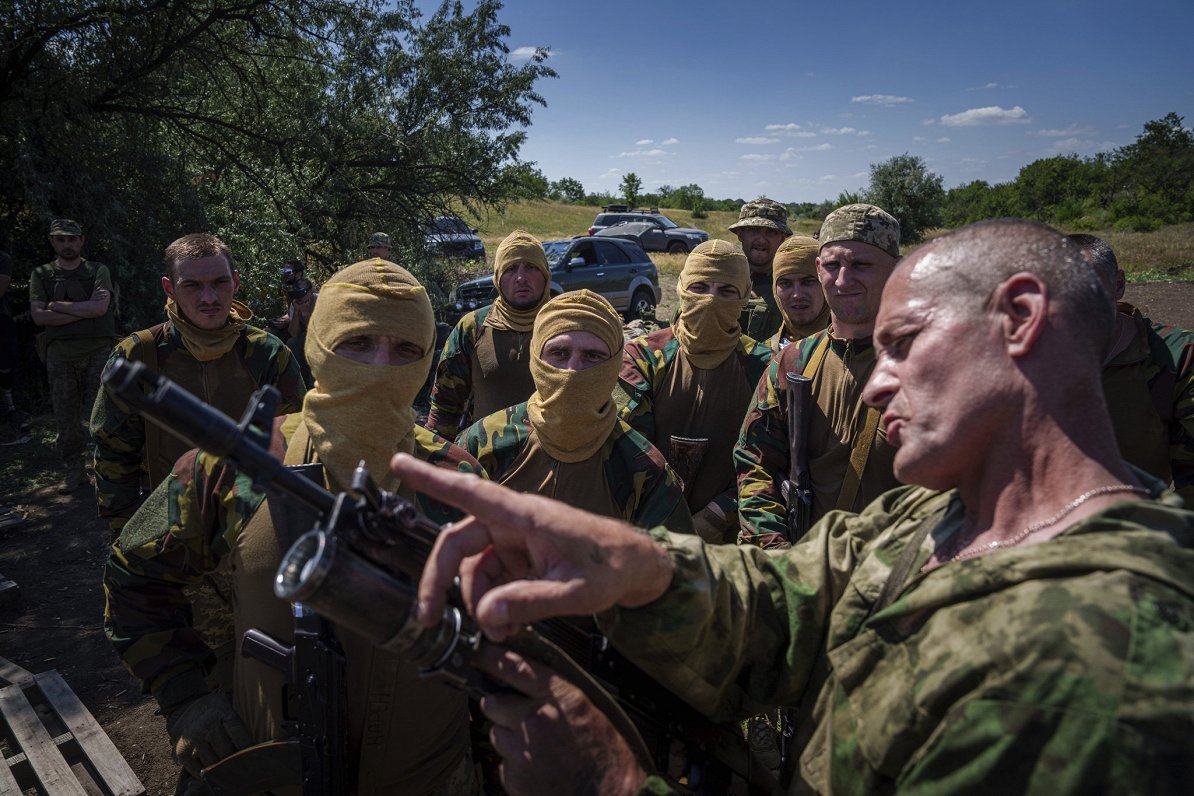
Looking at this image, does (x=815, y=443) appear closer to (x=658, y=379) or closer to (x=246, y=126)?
(x=658, y=379)

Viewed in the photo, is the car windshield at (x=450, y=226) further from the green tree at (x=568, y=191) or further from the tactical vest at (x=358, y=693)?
the green tree at (x=568, y=191)

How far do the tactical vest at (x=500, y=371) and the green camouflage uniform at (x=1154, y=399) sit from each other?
129 inches

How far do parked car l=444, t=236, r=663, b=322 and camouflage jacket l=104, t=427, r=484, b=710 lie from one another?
42.6ft

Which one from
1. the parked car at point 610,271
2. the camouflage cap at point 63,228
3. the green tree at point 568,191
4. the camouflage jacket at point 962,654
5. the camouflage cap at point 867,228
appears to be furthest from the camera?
the green tree at point 568,191

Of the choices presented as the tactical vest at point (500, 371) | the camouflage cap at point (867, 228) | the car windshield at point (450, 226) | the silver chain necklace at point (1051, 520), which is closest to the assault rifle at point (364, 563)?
the silver chain necklace at point (1051, 520)

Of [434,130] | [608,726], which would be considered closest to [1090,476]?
[608,726]

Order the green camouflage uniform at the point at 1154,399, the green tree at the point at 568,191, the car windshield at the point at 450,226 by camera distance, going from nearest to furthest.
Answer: the green camouflage uniform at the point at 1154,399 → the car windshield at the point at 450,226 → the green tree at the point at 568,191

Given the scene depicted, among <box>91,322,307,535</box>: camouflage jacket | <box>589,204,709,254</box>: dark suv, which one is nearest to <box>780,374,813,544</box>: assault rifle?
<box>91,322,307,535</box>: camouflage jacket

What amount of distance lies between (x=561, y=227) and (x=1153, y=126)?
39.3m

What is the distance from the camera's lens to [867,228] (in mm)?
3590

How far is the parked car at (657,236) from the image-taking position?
98.1 ft

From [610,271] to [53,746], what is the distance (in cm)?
1380

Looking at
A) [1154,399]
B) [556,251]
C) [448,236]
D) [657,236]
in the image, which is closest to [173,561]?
[1154,399]

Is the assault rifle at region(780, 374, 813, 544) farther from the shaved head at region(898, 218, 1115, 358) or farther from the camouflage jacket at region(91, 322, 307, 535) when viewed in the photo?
the camouflage jacket at region(91, 322, 307, 535)
